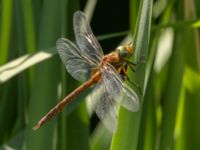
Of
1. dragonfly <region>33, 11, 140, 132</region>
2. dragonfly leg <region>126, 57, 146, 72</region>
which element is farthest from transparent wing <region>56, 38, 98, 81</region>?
dragonfly leg <region>126, 57, 146, 72</region>

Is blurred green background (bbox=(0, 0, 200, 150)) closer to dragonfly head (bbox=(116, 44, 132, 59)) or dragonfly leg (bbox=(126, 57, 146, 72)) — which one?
dragonfly head (bbox=(116, 44, 132, 59))

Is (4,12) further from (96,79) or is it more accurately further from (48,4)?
(96,79)

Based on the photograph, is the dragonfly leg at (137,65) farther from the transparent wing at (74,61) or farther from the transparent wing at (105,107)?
the transparent wing at (74,61)

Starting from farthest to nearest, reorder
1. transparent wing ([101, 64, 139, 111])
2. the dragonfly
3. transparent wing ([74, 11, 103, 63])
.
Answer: transparent wing ([74, 11, 103, 63]) < the dragonfly < transparent wing ([101, 64, 139, 111])

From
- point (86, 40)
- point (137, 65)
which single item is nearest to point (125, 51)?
point (86, 40)

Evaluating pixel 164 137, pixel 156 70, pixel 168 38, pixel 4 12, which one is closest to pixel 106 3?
pixel 168 38
